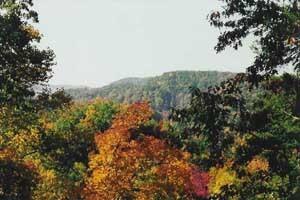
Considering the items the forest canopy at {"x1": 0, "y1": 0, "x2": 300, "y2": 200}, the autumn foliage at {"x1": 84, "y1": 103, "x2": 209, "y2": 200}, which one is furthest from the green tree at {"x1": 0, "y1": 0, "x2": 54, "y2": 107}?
the autumn foliage at {"x1": 84, "y1": 103, "x2": 209, "y2": 200}

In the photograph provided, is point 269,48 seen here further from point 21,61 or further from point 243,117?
point 21,61

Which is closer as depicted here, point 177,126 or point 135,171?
point 177,126

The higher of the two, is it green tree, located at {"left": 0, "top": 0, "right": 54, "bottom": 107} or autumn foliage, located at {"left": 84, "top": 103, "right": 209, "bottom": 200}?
green tree, located at {"left": 0, "top": 0, "right": 54, "bottom": 107}

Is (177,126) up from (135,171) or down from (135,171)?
up

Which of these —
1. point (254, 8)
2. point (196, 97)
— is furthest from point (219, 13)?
point (196, 97)

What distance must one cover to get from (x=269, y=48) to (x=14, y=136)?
56.3 ft

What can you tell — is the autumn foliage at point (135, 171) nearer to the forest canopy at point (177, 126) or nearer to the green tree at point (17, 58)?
the forest canopy at point (177, 126)

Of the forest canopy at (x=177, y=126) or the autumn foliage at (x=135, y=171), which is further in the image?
the autumn foliage at (x=135, y=171)

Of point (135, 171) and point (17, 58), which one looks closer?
point (17, 58)

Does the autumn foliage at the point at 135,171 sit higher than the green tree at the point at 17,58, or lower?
lower

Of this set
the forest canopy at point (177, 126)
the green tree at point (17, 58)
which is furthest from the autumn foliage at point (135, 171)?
the green tree at point (17, 58)

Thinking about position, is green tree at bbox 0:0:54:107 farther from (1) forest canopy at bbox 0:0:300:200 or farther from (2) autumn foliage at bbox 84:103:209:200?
(2) autumn foliage at bbox 84:103:209:200

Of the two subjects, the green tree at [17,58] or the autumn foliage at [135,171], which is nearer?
the green tree at [17,58]

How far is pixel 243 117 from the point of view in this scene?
76.8 ft
